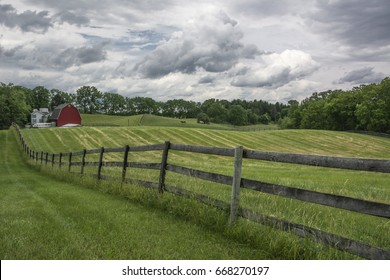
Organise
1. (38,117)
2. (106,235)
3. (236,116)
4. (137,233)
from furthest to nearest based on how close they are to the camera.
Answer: (236,116) < (38,117) < (137,233) < (106,235)

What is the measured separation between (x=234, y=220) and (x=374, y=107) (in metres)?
106

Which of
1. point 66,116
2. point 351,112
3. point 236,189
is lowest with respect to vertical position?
point 66,116

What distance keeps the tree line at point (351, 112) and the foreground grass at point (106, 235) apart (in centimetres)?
10045

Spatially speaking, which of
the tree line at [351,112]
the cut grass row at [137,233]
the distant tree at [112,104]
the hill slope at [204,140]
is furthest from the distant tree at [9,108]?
the cut grass row at [137,233]

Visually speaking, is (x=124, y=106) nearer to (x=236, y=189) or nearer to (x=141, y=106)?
(x=141, y=106)

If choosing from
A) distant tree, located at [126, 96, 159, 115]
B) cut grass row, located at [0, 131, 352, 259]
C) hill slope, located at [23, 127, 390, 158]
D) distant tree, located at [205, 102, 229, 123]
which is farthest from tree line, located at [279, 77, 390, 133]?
cut grass row, located at [0, 131, 352, 259]

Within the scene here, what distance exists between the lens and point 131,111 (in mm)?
185375

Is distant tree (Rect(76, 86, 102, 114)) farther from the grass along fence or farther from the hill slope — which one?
the grass along fence

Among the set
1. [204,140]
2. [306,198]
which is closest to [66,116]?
[204,140]

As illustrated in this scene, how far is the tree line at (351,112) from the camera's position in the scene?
98994 mm

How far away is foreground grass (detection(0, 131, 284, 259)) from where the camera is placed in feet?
19.0

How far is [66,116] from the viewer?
10988cm

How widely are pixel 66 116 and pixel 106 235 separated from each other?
358ft

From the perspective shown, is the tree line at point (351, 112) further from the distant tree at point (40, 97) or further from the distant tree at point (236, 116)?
the distant tree at point (40, 97)
